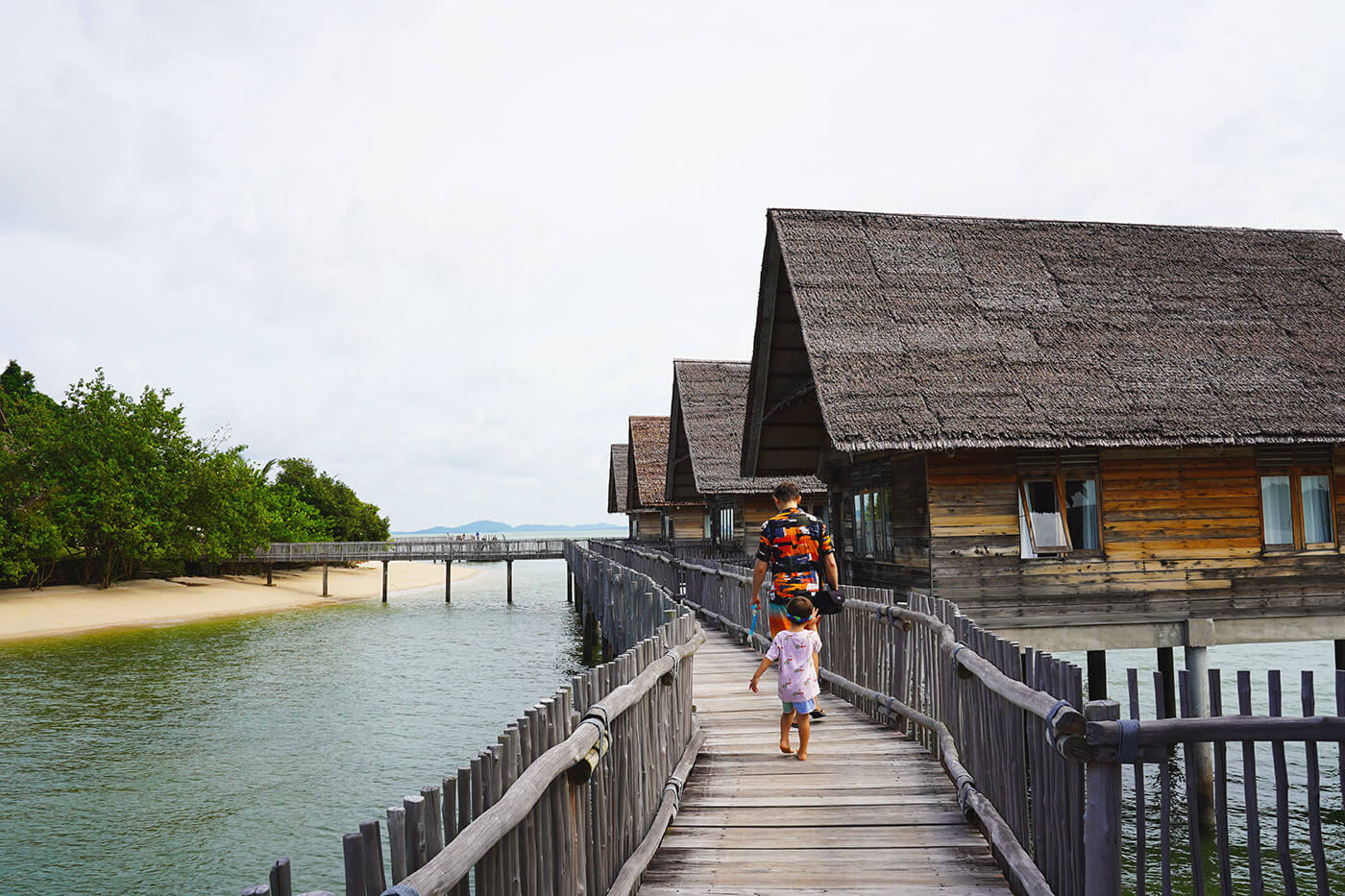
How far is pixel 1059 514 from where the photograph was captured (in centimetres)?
1384

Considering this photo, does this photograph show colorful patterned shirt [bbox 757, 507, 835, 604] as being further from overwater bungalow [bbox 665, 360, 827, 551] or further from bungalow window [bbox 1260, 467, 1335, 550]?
overwater bungalow [bbox 665, 360, 827, 551]

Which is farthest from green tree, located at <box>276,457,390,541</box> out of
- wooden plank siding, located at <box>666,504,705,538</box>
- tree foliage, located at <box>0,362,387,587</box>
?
wooden plank siding, located at <box>666,504,705,538</box>

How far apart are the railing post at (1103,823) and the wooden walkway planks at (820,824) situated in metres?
1.32

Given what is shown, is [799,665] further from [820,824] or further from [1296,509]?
[1296,509]

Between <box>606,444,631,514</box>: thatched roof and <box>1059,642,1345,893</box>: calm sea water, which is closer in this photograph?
<box>1059,642,1345,893</box>: calm sea water

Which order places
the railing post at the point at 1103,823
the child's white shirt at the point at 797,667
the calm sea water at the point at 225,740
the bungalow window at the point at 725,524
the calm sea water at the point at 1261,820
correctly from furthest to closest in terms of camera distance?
the bungalow window at the point at 725,524 < the calm sea water at the point at 225,740 < the calm sea water at the point at 1261,820 < the child's white shirt at the point at 797,667 < the railing post at the point at 1103,823

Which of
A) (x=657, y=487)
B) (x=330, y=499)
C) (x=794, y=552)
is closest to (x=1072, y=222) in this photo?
(x=794, y=552)

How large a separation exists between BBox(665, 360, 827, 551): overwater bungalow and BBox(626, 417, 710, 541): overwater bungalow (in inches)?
117

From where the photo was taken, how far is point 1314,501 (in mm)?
14562

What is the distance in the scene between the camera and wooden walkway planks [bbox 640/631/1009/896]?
5.06 metres

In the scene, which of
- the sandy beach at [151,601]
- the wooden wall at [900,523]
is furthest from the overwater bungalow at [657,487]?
the sandy beach at [151,601]

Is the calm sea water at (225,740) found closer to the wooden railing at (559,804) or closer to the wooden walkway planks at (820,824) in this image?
the wooden walkway planks at (820,824)

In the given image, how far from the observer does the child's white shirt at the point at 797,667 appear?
7238 mm

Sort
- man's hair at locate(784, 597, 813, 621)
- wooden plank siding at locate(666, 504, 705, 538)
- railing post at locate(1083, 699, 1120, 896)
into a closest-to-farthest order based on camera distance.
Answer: railing post at locate(1083, 699, 1120, 896), man's hair at locate(784, 597, 813, 621), wooden plank siding at locate(666, 504, 705, 538)
